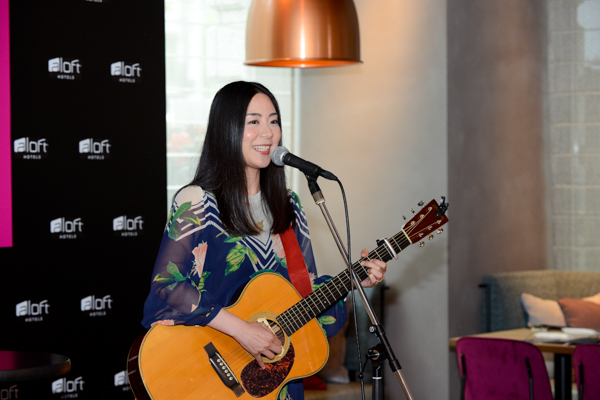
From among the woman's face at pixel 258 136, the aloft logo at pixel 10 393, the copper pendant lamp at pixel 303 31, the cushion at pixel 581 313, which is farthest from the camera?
the cushion at pixel 581 313

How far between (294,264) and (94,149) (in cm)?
139

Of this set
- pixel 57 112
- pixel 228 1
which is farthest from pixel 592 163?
pixel 57 112

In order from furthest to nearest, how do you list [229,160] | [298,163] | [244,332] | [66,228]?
[66,228]
[229,160]
[244,332]
[298,163]

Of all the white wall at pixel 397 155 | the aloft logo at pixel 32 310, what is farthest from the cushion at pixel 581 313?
the aloft logo at pixel 32 310

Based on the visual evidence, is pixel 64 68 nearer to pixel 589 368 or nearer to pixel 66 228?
pixel 66 228

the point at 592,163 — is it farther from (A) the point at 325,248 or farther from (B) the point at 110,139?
(B) the point at 110,139

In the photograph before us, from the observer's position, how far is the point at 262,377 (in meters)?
2.06

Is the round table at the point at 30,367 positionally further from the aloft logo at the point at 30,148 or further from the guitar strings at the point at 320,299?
the aloft logo at the point at 30,148

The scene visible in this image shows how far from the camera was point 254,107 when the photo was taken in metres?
2.12

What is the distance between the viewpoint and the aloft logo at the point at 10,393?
2.90 m

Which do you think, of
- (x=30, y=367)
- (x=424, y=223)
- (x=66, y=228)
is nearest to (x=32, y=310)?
(x=66, y=228)

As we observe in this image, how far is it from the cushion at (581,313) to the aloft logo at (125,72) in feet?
10.1

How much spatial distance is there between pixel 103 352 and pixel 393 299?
2174mm

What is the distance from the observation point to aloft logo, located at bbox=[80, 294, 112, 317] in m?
3.11
